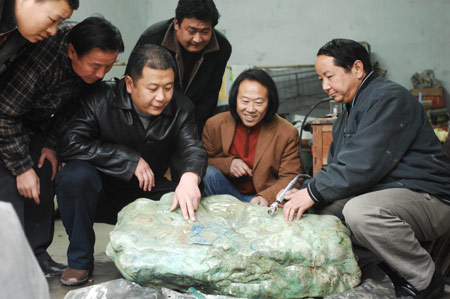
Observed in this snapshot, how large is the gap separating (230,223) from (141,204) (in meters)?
0.48

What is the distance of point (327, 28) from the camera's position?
268 inches

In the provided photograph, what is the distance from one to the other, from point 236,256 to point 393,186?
85 cm

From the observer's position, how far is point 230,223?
2.54 m

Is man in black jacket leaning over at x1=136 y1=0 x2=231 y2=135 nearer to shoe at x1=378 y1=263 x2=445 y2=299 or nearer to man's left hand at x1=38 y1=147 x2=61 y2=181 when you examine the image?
man's left hand at x1=38 y1=147 x2=61 y2=181

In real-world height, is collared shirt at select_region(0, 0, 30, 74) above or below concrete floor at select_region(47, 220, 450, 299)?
above

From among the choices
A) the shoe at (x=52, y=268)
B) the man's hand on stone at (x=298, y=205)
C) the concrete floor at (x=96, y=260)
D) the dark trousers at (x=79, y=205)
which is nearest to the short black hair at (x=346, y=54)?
the man's hand on stone at (x=298, y=205)

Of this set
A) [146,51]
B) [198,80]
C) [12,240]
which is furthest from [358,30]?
[12,240]

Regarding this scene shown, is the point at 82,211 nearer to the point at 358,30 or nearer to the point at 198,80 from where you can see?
the point at 198,80

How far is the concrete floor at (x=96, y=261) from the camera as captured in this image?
252cm

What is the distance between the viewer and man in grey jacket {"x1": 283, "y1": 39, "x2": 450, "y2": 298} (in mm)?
2277

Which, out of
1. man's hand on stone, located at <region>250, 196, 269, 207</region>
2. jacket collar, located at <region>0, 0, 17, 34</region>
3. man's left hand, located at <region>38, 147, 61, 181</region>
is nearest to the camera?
jacket collar, located at <region>0, 0, 17, 34</region>

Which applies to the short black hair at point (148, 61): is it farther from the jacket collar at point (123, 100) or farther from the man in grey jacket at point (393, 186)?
the man in grey jacket at point (393, 186)

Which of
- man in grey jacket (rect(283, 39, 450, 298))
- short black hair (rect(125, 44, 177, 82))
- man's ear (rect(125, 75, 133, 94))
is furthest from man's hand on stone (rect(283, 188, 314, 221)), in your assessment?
man's ear (rect(125, 75, 133, 94))

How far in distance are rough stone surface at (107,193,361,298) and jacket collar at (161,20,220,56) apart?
1392 mm
